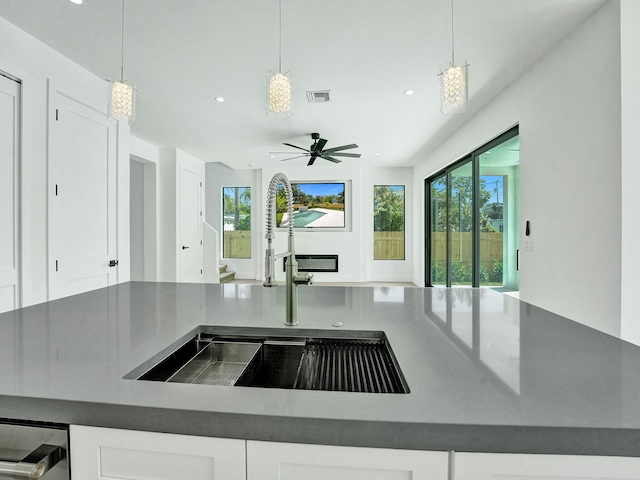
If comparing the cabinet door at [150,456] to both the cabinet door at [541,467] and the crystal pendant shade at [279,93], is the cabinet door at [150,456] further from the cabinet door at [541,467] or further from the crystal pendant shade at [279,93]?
the crystal pendant shade at [279,93]

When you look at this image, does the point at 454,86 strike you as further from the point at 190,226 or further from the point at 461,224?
the point at 190,226

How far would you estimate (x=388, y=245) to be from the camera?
747cm

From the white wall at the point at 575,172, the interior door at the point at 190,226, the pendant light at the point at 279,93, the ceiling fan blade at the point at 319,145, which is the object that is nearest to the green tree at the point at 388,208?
the ceiling fan blade at the point at 319,145

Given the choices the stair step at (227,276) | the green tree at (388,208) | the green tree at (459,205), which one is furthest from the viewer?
the green tree at (388,208)

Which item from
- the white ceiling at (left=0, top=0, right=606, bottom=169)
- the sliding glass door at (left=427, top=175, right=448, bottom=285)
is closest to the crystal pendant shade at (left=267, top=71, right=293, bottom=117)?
the white ceiling at (left=0, top=0, right=606, bottom=169)

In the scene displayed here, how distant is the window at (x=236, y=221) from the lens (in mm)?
7711

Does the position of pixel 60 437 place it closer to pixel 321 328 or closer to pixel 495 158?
pixel 321 328

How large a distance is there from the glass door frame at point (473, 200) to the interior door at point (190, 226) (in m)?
4.52

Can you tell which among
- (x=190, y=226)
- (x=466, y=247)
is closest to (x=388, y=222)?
(x=466, y=247)

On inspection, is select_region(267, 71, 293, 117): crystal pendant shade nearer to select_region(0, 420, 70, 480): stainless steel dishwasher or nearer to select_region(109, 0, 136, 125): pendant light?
select_region(109, 0, 136, 125): pendant light

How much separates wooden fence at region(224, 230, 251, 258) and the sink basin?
674cm

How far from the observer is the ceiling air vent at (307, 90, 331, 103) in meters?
3.34

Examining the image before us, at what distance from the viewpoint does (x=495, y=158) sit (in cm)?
374

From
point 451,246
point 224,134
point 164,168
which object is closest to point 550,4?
point 451,246
